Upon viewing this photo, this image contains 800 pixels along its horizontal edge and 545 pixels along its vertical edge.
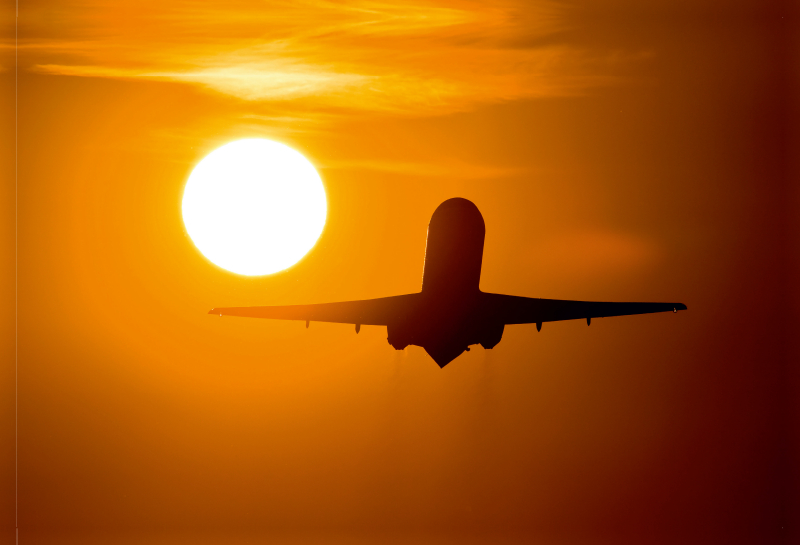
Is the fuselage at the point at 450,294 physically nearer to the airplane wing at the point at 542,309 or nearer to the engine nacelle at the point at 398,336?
the engine nacelle at the point at 398,336

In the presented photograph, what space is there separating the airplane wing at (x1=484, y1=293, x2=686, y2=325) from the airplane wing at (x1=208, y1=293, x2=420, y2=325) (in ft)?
5.60

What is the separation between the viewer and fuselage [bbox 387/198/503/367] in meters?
10.8

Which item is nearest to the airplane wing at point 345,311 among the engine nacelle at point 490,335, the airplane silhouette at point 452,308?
the airplane silhouette at point 452,308

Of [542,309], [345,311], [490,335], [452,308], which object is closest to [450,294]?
[452,308]

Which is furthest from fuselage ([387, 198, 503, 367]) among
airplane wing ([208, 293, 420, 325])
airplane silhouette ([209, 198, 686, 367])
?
airplane wing ([208, 293, 420, 325])

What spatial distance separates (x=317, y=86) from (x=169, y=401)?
7069 mm

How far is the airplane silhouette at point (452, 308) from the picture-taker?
10461 mm

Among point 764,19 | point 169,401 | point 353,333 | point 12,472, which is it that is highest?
point 764,19

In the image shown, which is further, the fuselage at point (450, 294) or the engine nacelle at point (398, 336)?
the fuselage at point (450, 294)

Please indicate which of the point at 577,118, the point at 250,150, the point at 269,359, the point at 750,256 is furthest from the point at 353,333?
the point at 750,256

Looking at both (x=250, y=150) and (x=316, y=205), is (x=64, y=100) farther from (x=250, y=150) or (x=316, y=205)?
(x=316, y=205)

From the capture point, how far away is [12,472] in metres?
10.7

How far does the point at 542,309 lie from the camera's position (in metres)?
10.8

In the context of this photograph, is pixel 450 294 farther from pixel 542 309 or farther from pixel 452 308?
pixel 542 309
